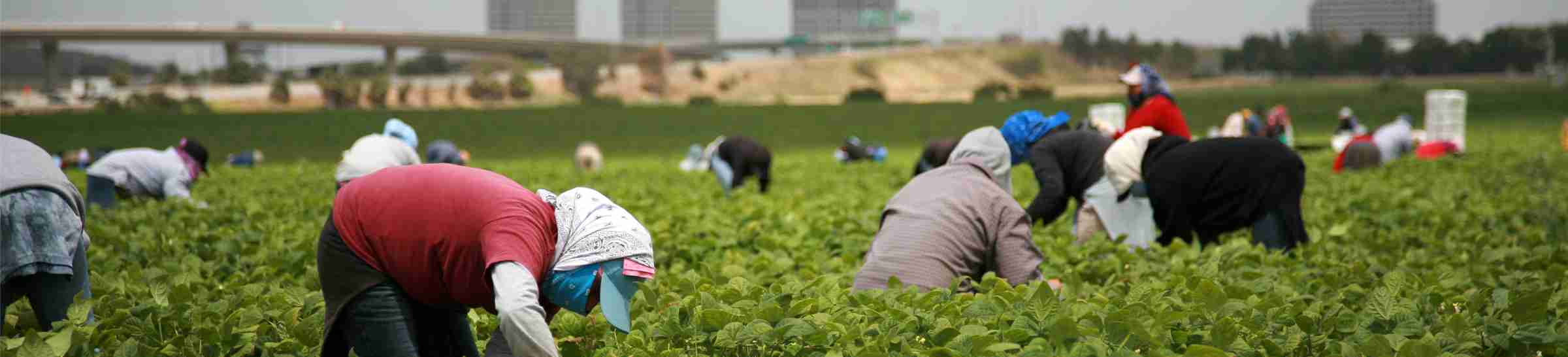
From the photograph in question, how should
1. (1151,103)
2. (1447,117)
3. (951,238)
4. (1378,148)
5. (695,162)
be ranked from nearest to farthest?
(951,238)
(1151,103)
(1378,148)
(1447,117)
(695,162)

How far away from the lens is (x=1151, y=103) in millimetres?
8117

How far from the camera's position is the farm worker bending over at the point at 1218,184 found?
6617 mm

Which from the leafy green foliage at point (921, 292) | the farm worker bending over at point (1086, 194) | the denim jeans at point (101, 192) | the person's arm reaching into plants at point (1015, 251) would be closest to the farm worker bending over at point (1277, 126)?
the leafy green foliage at point (921, 292)

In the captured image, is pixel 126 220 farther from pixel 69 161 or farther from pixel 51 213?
pixel 69 161

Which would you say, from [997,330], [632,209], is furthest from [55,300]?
[632,209]

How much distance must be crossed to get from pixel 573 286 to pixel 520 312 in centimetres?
26

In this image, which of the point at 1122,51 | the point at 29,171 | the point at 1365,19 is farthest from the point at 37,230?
the point at 1122,51

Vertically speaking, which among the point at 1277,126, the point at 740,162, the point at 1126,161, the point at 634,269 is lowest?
the point at 1277,126

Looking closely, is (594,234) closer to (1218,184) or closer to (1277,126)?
(1218,184)

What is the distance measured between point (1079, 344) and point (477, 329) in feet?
6.27

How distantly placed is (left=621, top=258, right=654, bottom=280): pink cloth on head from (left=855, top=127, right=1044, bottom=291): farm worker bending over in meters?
1.70

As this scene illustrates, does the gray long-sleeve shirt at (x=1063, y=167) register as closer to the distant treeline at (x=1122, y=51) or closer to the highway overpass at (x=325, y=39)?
the highway overpass at (x=325, y=39)

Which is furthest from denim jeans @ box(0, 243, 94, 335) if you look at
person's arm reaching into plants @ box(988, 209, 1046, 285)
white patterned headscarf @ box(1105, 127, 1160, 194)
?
white patterned headscarf @ box(1105, 127, 1160, 194)

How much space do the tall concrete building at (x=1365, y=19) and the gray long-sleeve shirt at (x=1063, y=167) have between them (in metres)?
42.4
